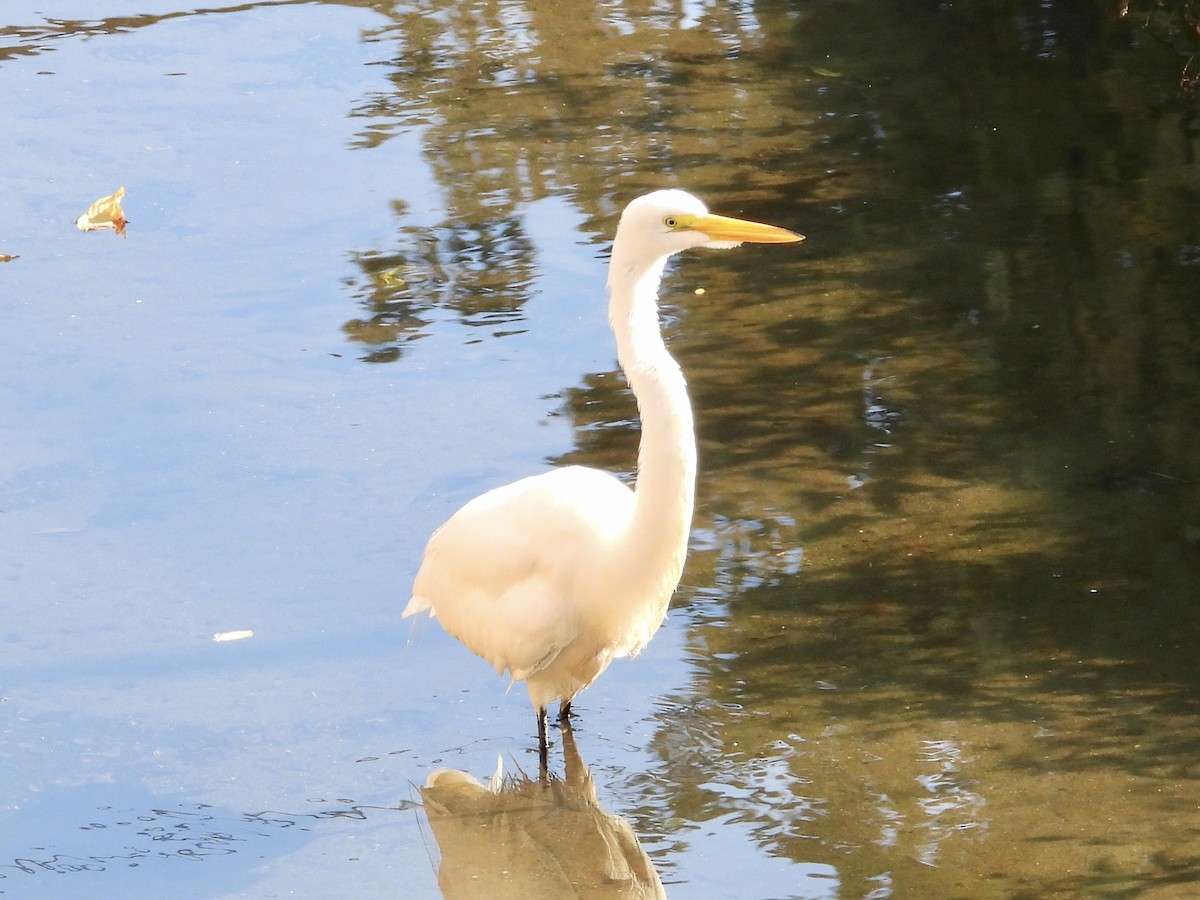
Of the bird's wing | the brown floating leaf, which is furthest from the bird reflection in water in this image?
the brown floating leaf

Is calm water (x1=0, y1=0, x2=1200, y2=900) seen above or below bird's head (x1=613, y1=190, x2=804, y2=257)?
below

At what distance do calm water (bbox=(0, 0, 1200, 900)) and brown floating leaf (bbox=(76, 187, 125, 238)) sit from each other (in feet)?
0.44

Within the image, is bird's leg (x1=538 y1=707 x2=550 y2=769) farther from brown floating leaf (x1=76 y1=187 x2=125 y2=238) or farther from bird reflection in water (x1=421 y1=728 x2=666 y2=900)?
brown floating leaf (x1=76 y1=187 x2=125 y2=238)

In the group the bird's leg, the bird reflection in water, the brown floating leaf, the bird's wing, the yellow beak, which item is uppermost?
the yellow beak

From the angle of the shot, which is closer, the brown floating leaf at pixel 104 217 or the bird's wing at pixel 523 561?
the bird's wing at pixel 523 561

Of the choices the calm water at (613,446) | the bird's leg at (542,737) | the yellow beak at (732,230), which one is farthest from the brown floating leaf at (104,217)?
the yellow beak at (732,230)

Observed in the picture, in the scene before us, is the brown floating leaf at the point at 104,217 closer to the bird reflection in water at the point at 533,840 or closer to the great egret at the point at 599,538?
the great egret at the point at 599,538

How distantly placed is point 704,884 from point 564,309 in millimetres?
3439

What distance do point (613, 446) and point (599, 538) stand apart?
174 cm

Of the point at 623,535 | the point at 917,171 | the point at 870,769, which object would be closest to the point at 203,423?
the point at 623,535

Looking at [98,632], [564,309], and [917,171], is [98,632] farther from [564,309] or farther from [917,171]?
[917,171]

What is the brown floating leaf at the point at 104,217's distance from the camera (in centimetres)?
777

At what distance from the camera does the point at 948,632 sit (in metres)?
4.85

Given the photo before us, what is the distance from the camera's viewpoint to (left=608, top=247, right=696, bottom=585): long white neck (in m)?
3.98
